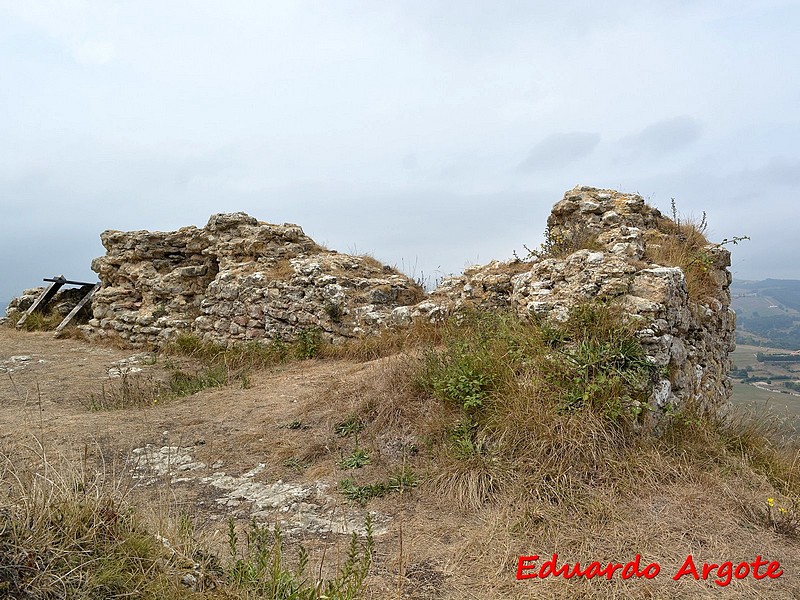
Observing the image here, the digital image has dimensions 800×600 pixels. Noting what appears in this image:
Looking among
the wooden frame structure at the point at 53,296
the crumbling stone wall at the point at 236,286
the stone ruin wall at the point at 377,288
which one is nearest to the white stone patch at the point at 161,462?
the stone ruin wall at the point at 377,288

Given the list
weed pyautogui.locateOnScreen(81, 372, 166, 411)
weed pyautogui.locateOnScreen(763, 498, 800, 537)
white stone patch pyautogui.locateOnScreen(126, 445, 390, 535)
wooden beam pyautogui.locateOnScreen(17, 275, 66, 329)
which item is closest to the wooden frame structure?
wooden beam pyautogui.locateOnScreen(17, 275, 66, 329)

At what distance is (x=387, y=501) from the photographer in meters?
3.85

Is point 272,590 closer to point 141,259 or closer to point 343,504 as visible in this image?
point 343,504

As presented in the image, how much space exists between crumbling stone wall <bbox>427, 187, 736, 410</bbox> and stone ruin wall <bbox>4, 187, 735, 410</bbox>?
17mm

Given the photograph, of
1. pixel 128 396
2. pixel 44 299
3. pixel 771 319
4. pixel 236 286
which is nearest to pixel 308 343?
pixel 236 286

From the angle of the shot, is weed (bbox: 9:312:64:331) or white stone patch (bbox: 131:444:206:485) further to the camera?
weed (bbox: 9:312:64:331)

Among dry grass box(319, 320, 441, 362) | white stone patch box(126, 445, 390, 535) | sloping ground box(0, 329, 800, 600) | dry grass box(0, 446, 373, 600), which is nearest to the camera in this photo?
dry grass box(0, 446, 373, 600)

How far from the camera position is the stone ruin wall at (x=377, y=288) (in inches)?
201

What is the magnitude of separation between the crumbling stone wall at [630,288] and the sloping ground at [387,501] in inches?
47.3

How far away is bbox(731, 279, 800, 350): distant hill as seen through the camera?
4375 centimetres

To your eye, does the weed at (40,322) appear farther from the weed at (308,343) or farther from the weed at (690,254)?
the weed at (690,254)

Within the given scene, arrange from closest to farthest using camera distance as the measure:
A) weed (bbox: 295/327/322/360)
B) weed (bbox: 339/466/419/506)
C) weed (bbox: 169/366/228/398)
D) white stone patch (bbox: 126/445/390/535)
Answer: white stone patch (bbox: 126/445/390/535) < weed (bbox: 339/466/419/506) < weed (bbox: 169/366/228/398) < weed (bbox: 295/327/322/360)

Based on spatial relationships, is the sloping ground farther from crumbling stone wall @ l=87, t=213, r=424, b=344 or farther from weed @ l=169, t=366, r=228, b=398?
crumbling stone wall @ l=87, t=213, r=424, b=344

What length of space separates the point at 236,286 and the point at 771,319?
75.0m
